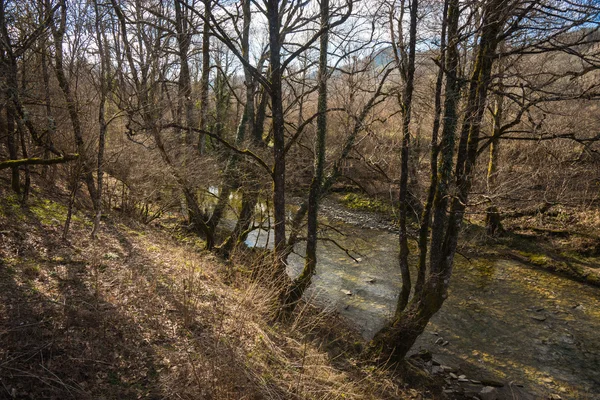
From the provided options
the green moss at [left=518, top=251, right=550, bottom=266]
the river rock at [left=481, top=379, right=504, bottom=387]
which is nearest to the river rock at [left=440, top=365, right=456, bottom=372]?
the river rock at [left=481, top=379, right=504, bottom=387]

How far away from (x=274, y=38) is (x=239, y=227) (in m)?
5.05

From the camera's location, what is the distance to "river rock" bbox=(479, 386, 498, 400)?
237 inches

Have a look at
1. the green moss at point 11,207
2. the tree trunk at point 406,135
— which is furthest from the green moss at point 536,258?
the green moss at point 11,207

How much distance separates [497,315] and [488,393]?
3.47 meters

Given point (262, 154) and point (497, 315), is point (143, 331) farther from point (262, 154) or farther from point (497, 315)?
point (497, 315)

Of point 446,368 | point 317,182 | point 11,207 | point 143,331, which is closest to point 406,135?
point 317,182

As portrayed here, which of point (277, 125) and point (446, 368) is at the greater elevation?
point (277, 125)

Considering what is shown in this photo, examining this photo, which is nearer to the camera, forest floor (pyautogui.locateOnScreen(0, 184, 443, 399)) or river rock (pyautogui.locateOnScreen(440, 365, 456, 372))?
forest floor (pyautogui.locateOnScreen(0, 184, 443, 399))

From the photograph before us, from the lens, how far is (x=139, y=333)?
433 centimetres

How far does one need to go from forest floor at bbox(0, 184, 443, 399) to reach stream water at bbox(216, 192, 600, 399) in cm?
169

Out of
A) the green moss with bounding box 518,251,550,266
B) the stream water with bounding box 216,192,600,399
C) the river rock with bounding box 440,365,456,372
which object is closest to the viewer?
the river rock with bounding box 440,365,456,372

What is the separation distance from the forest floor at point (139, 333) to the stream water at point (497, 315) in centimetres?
169

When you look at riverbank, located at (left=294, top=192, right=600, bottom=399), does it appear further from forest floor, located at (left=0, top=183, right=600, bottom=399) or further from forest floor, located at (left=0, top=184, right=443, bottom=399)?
forest floor, located at (left=0, top=184, right=443, bottom=399)

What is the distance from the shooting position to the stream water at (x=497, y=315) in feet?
22.9
